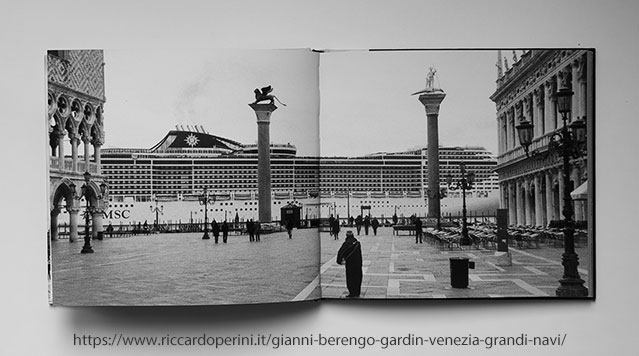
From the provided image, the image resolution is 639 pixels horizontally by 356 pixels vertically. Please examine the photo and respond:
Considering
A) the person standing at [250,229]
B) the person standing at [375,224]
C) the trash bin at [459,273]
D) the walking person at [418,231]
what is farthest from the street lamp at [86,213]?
the trash bin at [459,273]

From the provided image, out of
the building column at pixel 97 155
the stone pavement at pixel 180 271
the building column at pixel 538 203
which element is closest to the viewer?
the stone pavement at pixel 180 271

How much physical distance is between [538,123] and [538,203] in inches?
21.3

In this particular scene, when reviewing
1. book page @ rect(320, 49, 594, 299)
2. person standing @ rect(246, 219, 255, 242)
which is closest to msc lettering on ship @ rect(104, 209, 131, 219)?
person standing @ rect(246, 219, 255, 242)

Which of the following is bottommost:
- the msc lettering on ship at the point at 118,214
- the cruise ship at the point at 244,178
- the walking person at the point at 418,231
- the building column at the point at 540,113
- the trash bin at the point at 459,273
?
the trash bin at the point at 459,273

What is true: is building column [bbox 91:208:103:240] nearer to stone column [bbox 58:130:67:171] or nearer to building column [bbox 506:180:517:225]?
stone column [bbox 58:130:67:171]

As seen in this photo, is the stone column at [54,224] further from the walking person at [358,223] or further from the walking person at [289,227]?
the walking person at [358,223]

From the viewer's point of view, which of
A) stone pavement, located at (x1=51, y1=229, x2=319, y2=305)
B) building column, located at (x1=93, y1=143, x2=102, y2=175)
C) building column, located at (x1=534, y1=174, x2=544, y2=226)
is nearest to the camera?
stone pavement, located at (x1=51, y1=229, x2=319, y2=305)

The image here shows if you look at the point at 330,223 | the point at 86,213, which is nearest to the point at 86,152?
the point at 86,213

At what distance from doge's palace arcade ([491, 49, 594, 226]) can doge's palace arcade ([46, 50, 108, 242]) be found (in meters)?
2.66

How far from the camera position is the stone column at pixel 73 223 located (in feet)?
16.5

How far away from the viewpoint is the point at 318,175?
5.19 m

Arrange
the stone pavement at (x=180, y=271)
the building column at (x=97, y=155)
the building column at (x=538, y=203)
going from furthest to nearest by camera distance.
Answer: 1. the building column at (x=538, y=203)
2. the building column at (x=97, y=155)
3. the stone pavement at (x=180, y=271)

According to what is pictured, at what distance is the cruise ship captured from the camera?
5062mm
